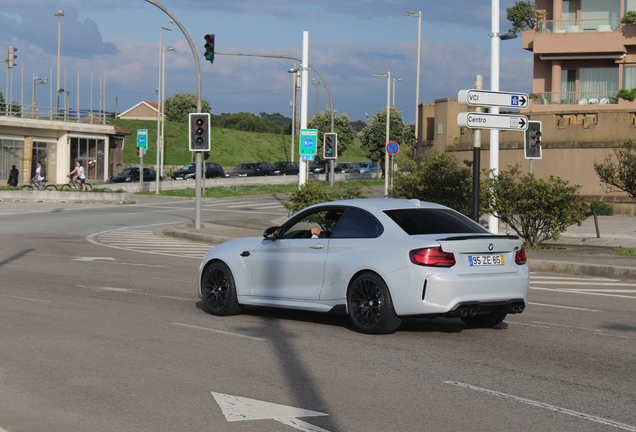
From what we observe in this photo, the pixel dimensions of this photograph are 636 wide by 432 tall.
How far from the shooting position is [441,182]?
1983 centimetres

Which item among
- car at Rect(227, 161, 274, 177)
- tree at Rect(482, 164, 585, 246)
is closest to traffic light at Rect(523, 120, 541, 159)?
tree at Rect(482, 164, 585, 246)

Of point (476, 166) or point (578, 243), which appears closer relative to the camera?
point (476, 166)

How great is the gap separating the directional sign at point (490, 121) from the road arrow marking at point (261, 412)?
371 inches

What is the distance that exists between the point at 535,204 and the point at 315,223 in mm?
9815

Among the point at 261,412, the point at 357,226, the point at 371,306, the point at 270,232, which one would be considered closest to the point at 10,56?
the point at 270,232

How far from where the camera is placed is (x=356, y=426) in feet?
15.7

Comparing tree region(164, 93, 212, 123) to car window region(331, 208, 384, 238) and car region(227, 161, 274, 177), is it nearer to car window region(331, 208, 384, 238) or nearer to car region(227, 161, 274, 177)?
car region(227, 161, 274, 177)

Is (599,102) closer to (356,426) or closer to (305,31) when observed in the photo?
(305,31)

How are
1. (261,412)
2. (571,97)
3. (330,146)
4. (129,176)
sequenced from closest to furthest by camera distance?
(261,412) < (330,146) < (571,97) < (129,176)

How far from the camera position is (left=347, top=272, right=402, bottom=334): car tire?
25.0 feet

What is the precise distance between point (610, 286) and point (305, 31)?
55.9ft

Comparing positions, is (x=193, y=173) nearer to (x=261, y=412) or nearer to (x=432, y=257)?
(x=432, y=257)

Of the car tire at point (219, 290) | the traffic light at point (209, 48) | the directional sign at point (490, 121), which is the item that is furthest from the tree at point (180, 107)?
the car tire at point (219, 290)

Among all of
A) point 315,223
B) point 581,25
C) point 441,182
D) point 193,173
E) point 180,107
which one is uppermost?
point 180,107
